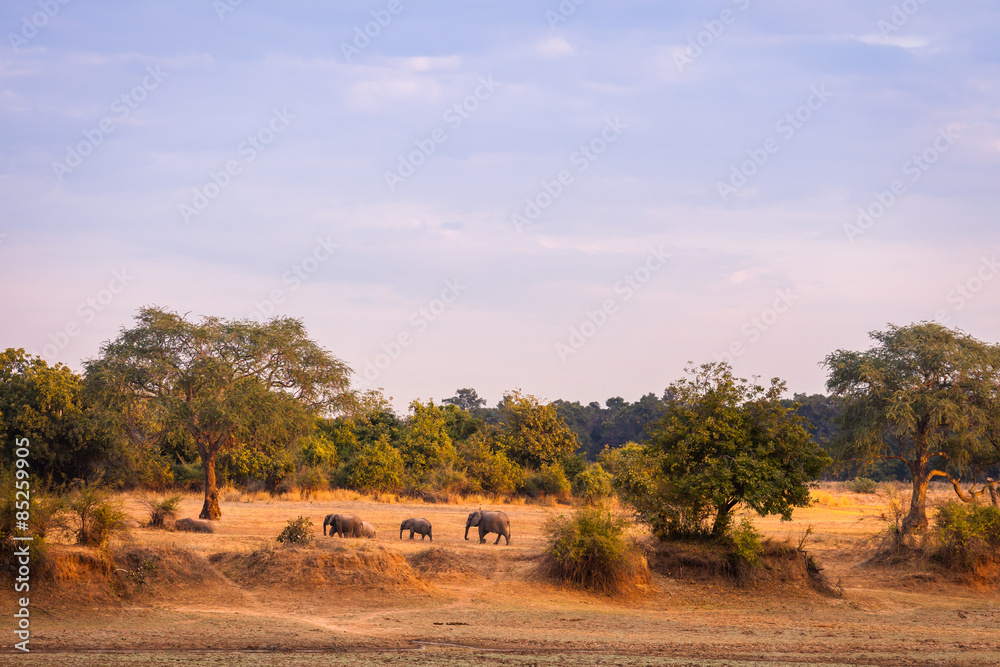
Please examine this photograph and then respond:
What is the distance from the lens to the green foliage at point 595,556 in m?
17.6

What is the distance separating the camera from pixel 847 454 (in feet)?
91.8

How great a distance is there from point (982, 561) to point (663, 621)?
30.8ft

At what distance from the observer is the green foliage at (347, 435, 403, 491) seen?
44.9 m

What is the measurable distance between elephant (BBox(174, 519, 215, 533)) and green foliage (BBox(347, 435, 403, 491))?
65.7 feet

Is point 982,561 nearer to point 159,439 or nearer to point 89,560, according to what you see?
point 89,560

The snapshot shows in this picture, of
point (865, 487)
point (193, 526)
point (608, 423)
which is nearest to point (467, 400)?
point (608, 423)

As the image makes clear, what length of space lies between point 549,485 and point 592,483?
3.26 metres

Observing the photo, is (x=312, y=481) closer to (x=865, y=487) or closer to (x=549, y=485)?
(x=549, y=485)

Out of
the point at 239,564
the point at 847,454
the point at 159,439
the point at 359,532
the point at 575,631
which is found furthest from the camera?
the point at 159,439

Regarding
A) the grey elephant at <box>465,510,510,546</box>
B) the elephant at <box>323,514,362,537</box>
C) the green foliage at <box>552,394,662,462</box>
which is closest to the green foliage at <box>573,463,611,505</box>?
the grey elephant at <box>465,510,510,546</box>

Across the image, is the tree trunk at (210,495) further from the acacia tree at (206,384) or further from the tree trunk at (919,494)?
the tree trunk at (919,494)

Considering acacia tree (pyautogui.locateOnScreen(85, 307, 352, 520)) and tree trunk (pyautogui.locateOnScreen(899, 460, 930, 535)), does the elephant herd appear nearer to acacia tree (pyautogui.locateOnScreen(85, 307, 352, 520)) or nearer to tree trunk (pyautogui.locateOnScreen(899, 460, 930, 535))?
acacia tree (pyautogui.locateOnScreen(85, 307, 352, 520))

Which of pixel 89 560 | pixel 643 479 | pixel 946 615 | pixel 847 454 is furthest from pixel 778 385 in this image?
pixel 89 560

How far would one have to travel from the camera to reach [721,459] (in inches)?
748
